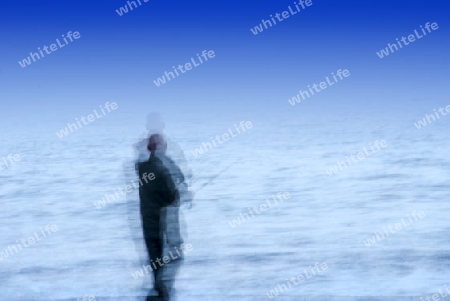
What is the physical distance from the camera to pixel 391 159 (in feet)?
73.9

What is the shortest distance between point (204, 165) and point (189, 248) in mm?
15599

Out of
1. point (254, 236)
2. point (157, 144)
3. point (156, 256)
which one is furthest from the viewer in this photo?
point (254, 236)

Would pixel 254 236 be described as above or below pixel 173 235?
below

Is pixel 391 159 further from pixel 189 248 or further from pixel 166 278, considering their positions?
pixel 166 278

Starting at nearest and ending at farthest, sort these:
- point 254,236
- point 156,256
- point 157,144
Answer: point 157,144 < point 156,256 < point 254,236

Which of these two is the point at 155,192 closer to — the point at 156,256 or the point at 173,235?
the point at 173,235

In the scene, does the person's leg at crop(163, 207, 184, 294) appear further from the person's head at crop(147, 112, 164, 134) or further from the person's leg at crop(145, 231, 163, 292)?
the person's head at crop(147, 112, 164, 134)

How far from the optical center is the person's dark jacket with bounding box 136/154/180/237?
5500mm

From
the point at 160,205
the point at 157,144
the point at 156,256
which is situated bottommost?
the point at 156,256

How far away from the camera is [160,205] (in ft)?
18.2

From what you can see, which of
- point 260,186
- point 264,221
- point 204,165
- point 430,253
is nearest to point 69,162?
point 204,165

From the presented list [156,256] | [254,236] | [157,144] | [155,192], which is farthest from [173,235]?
[254,236]

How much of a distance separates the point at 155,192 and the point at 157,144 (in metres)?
0.39

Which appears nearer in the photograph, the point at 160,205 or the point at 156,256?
the point at 160,205
